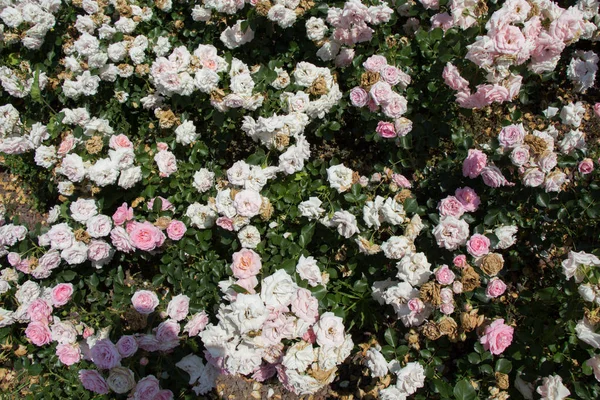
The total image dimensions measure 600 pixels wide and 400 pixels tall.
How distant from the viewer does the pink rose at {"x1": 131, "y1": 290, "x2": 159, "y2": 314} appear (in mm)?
2254

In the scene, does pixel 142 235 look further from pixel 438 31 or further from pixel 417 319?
pixel 438 31

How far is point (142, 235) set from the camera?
2.36m

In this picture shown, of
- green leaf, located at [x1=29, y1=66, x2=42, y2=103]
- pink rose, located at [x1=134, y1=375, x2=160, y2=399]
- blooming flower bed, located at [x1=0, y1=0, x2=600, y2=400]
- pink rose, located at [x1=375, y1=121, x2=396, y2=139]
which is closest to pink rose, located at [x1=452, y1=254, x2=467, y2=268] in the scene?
blooming flower bed, located at [x1=0, y1=0, x2=600, y2=400]

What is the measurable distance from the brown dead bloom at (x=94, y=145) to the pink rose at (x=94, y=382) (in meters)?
1.17

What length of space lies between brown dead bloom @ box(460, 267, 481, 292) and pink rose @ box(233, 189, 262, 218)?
1.00 m

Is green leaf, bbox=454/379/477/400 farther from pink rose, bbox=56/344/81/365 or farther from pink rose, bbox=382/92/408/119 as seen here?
pink rose, bbox=56/344/81/365

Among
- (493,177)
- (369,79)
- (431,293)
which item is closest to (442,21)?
(369,79)

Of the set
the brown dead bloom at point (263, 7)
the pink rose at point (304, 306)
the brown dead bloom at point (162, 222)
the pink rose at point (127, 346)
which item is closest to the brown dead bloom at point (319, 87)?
the brown dead bloom at point (263, 7)

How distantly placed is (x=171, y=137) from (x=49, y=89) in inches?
54.8

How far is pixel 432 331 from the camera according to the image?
6.39 ft

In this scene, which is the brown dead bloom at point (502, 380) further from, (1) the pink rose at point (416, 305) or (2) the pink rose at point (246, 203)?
(2) the pink rose at point (246, 203)

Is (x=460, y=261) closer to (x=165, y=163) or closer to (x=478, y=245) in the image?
(x=478, y=245)

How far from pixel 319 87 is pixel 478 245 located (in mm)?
1190

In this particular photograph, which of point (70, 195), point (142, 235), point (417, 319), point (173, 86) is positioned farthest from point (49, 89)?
point (417, 319)
